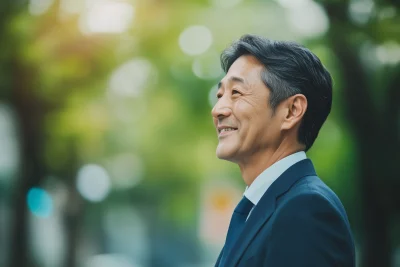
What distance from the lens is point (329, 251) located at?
2.29 meters

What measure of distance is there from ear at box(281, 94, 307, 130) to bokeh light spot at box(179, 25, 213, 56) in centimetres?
742

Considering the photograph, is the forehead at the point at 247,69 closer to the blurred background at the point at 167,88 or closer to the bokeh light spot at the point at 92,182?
the blurred background at the point at 167,88

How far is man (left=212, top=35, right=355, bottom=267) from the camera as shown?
96.0 inches

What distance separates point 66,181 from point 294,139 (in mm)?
12798

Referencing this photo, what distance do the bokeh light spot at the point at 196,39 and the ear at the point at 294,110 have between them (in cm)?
742

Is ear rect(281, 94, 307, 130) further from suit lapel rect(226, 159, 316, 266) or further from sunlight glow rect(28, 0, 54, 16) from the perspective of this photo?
sunlight glow rect(28, 0, 54, 16)

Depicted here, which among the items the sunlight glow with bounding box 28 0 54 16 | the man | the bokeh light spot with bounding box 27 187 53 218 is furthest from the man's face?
the bokeh light spot with bounding box 27 187 53 218

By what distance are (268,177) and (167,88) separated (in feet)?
30.4

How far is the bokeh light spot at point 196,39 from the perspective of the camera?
1018 cm

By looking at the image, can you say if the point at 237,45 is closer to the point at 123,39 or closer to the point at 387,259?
the point at 387,259

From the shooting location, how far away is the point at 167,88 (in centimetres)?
1192

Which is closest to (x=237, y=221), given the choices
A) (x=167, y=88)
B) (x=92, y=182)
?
(x=167, y=88)

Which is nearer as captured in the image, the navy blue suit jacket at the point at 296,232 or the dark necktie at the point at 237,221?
the navy blue suit jacket at the point at 296,232

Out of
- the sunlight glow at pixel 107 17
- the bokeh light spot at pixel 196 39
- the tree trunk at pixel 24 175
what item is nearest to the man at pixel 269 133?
the sunlight glow at pixel 107 17
